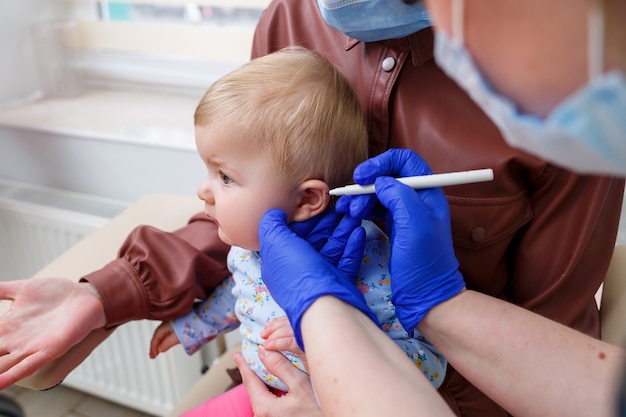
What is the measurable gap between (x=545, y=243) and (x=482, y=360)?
24 centimetres

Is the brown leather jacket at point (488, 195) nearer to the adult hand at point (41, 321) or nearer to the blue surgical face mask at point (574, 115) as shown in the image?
the blue surgical face mask at point (574, 115)

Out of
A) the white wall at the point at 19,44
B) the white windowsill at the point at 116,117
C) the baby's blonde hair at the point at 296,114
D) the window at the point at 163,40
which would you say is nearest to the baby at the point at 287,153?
the baby's blonde hair at the point at 296,114

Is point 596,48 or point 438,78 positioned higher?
point 596,48

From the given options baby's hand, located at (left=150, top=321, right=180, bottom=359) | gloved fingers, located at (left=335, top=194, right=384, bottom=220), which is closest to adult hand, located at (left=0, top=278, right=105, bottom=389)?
baby's hand, located at (left=150, top=321, right=180, bottom=359)

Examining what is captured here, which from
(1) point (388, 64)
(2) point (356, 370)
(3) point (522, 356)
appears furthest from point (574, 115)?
(1) point (388, 64)

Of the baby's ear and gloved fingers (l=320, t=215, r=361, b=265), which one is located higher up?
the baby's ear

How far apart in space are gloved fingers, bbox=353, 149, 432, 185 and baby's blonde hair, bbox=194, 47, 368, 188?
0.25 feet

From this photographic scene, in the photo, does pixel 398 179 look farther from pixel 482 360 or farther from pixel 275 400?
pixel 275 400

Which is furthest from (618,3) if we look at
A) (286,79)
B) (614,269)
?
(614,269)

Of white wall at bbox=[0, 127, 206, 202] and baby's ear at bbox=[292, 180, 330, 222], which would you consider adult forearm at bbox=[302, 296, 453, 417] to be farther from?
white wall at bbox=[0, 127, 206, 202]

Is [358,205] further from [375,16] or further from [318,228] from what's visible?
[375,16]

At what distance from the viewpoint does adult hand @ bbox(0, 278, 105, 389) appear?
114 cm

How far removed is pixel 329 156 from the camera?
105 centimetres

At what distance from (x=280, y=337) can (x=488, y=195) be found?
0.39 meters
